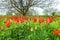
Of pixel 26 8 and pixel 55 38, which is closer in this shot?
pixel 55 38

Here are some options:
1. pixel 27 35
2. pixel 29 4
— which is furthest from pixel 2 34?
pixel 29 4

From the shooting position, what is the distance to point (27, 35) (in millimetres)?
4906

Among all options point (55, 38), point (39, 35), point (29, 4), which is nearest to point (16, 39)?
point (39, 35)

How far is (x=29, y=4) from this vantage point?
22188 mm

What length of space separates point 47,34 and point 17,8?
18.7 m

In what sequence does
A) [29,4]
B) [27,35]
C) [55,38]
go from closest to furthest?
1. [55,38]
2. [27,35]
3. [29,4]

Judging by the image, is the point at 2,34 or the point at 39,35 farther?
the point at 2,34

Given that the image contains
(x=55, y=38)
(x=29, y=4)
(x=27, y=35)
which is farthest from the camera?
(x=29, y=4)

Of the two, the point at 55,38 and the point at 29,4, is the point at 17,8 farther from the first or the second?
the point at 55,38

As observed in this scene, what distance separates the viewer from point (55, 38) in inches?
168

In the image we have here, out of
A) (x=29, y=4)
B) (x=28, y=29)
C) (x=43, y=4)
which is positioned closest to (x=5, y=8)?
(x=29, y=4)

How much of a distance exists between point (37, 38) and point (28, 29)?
2.32 feet

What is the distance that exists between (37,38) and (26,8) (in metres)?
18.1

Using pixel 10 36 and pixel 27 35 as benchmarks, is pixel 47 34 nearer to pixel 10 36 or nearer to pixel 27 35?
pixel 27 35
